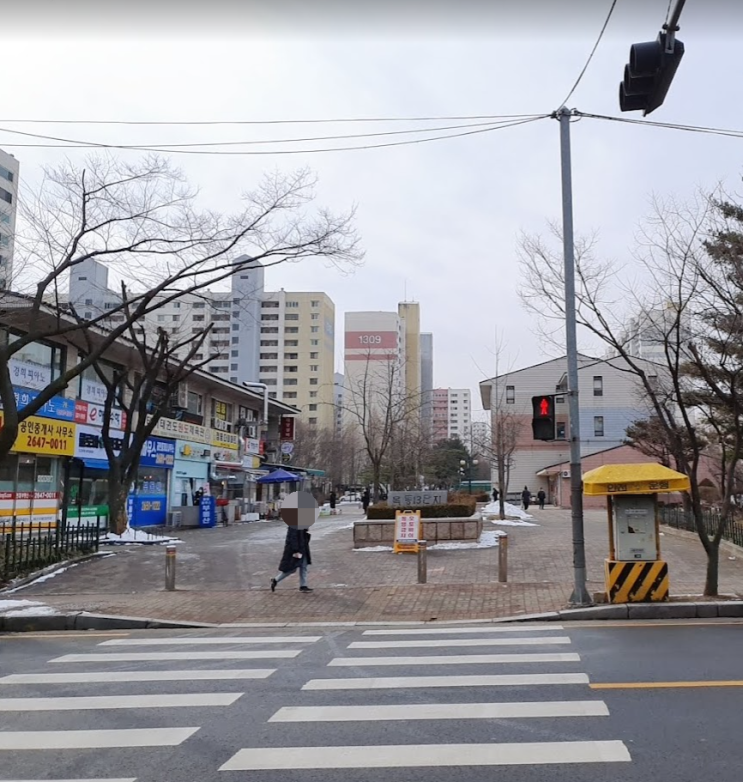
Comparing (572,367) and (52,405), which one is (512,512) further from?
(572,367)

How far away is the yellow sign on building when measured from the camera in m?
24.5

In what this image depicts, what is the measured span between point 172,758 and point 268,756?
2.23 ft

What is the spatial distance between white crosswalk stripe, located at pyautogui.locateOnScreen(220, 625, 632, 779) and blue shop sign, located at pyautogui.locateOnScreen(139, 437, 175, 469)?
2387 cm

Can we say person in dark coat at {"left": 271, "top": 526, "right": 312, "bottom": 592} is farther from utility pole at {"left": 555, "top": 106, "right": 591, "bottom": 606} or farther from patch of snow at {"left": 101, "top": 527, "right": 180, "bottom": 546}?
patch of snow at {"left": 101, "top": 527, "right": 180, "bottom": 546}

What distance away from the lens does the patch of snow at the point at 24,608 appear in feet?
39.2

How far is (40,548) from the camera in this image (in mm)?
17328

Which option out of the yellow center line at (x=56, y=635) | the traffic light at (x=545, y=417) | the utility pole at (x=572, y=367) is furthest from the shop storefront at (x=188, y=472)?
the utility pole at (x=572, y=367)

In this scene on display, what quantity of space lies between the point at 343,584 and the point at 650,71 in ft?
36.9

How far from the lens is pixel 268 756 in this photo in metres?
5.32

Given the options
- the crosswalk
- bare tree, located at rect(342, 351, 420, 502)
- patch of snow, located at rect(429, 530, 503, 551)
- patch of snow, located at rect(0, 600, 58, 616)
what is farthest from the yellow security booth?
bare tree, located at rect(342, 351, 420, 502)

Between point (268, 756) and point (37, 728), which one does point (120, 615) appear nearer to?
point (37, 728)

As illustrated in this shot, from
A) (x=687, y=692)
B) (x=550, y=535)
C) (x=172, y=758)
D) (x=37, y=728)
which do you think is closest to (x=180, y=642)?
(x=37, y=728)

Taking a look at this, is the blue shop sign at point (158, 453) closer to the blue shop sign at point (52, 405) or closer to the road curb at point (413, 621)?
the blue shop sign at point (52, 405)

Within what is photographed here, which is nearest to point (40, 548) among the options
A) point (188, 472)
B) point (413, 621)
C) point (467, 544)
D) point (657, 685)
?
point (413, 621)
